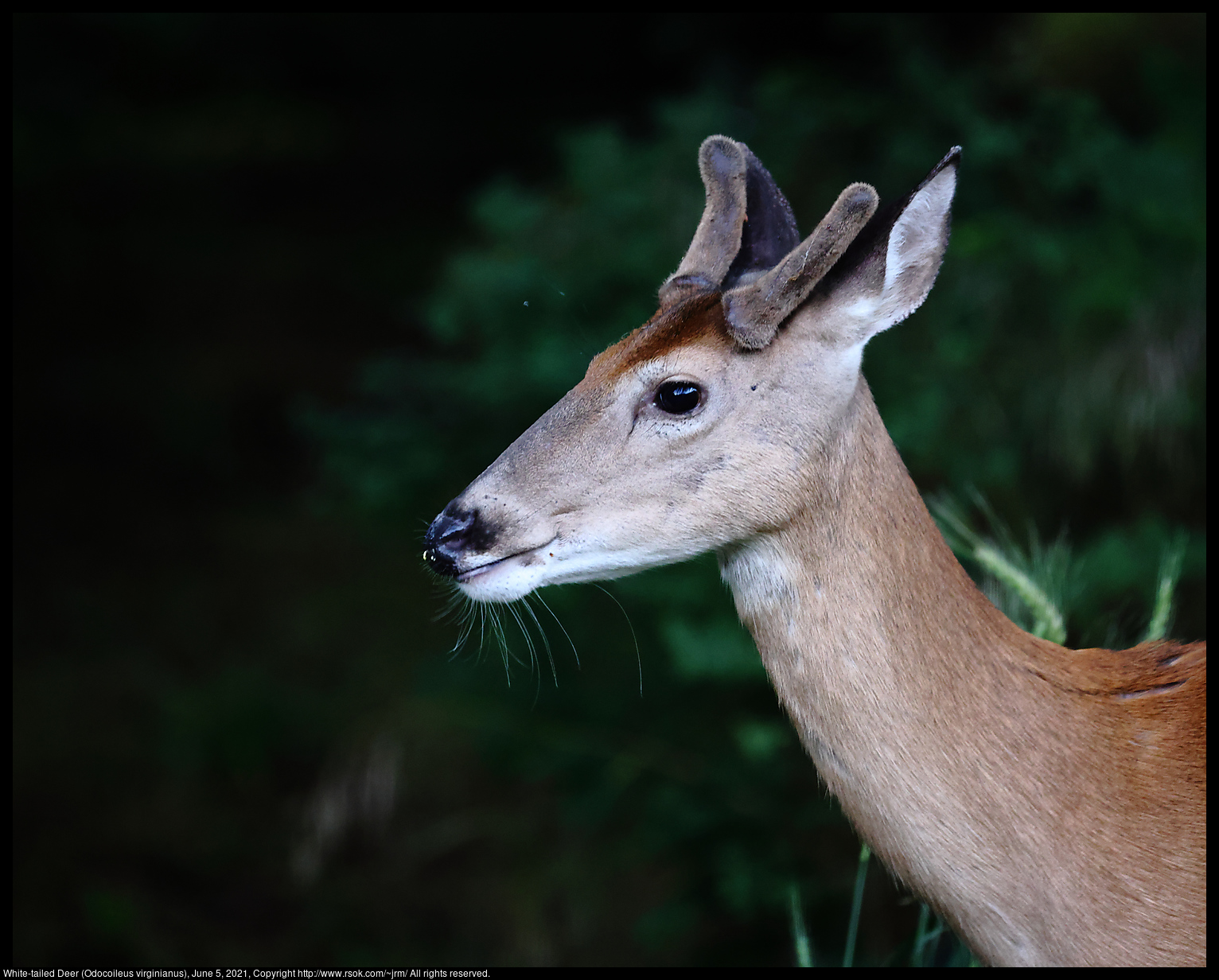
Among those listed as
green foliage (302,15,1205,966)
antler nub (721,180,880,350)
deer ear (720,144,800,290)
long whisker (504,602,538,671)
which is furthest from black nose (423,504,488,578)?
green foliage (302,15,1205,966)

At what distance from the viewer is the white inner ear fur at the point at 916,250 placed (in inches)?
80.7

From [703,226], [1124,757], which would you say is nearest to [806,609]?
[1124,757]

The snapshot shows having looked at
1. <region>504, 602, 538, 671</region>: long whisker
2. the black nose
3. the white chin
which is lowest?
<region>504, 602, 538, 671</region>: long whisker

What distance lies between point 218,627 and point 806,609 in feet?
20.1

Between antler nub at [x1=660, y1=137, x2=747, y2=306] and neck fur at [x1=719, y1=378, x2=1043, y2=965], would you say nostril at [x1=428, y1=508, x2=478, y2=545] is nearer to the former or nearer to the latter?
neck fur at [x1=719, y1=378, x2=1043, y2=965]

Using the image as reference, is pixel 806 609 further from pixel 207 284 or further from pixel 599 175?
pixel 207 284

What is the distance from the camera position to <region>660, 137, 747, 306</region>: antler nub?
248 centimetres

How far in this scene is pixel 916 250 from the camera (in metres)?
2.12

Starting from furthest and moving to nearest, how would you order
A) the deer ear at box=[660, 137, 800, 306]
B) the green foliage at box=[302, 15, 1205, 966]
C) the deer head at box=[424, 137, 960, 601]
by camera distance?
the green foliage at box=[302, 15, 1205, 966] < the deer ear at box=[660, 137, 800, 306] < the deer head at box=[424, 137, 960, 601]

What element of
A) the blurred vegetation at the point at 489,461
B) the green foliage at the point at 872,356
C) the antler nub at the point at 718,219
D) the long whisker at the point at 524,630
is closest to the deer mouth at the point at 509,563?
the long whisker at the point at 524,630

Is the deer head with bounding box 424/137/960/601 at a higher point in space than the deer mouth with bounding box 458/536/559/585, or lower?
higher

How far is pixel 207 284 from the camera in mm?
9438

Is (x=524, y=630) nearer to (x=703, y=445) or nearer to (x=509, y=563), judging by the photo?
(x=509, y=563)

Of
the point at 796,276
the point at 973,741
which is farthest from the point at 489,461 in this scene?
the point at 973,741
